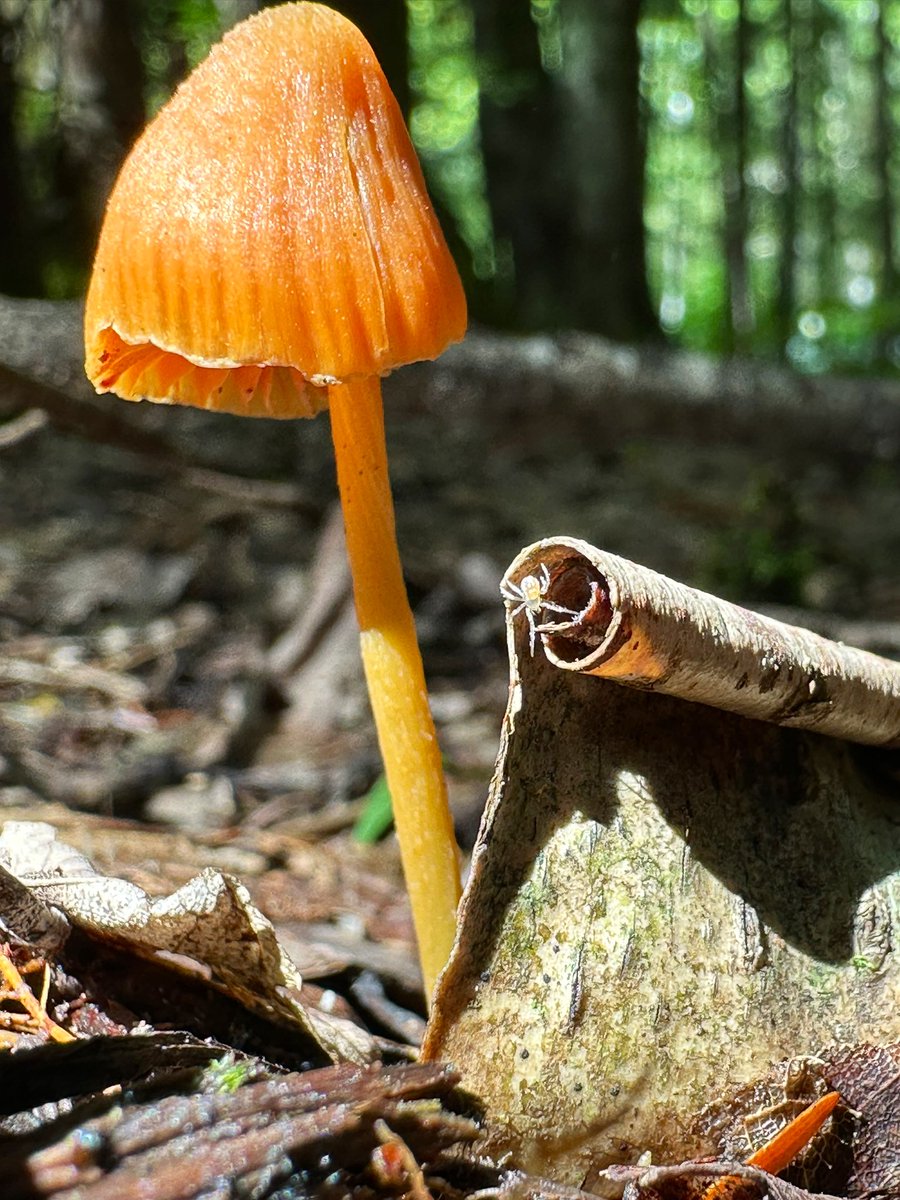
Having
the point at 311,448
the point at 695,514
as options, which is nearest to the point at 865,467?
the point at 695,514

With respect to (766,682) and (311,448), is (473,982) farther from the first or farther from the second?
(311,448)

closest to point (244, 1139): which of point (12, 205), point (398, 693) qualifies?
point (398, 693)

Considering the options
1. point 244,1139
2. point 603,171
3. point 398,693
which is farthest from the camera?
point 603,171

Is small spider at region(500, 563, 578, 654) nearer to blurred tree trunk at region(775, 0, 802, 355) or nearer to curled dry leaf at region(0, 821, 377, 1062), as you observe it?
curled dry leaf at region(0, 821, 377, 1062)

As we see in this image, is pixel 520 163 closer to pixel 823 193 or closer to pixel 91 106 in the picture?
pixel 91 106

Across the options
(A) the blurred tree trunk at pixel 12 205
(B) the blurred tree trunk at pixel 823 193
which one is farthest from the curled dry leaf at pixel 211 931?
(B) the blurred tree trunk at pixel 823 193

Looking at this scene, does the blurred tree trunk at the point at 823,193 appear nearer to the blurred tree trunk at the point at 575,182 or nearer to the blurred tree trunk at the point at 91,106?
the blurred tree trunk at the point at 575,182
